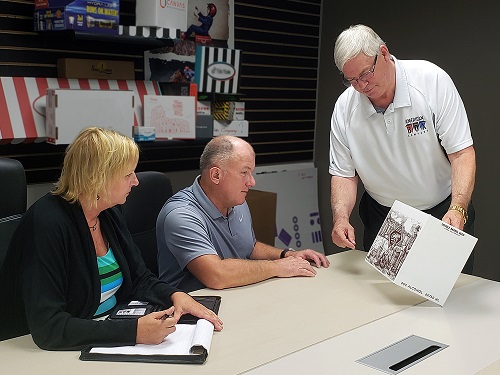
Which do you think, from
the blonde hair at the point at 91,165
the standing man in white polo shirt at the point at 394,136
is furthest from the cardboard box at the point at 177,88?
the blonde hair at the point at 91,165

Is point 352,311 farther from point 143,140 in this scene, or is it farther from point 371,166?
point 143,140

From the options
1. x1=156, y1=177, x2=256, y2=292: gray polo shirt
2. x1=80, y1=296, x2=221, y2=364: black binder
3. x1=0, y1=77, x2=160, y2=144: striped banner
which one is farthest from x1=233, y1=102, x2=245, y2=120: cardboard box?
x1=80, y1=296, x2=221, y2=364: black binder

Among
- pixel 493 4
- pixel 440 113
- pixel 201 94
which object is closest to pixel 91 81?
pixel 201 94

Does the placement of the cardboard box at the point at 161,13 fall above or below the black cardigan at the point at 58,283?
above

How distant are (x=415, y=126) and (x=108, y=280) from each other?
135 cm

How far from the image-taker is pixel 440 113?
8.09ft

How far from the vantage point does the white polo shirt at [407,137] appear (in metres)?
2.47

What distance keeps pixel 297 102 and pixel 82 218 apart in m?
3.49

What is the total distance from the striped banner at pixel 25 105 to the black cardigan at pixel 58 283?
1436 millimetres

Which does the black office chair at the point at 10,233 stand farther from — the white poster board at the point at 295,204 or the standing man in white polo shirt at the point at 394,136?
the white poster board at the point at 295,204

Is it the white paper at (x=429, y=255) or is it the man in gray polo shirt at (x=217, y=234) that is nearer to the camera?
the white paper at (x=429, y=255)

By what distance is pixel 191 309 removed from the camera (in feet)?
6.02

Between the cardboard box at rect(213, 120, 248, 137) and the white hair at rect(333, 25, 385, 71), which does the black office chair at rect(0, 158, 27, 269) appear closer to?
the white hair at rect(333, 25, 385, 71)

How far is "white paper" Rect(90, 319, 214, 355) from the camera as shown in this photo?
5.20 feet
